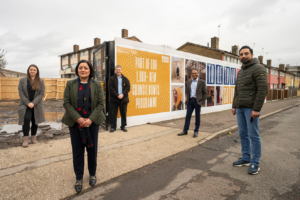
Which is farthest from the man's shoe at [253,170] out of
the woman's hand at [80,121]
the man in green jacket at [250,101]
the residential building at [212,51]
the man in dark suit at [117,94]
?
the residential building at [212,51]

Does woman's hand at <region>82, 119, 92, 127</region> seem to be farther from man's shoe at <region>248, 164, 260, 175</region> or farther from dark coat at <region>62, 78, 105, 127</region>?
man's shoe at <region>248, 164, 260, 175</region>

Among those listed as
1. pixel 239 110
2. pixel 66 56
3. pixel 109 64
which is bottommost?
pixel 239 110

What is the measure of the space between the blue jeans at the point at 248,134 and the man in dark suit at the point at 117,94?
3.68 metres

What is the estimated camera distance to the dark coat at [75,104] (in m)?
2.58

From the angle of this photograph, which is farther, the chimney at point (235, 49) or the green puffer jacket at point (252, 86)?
the chimney at point (235, 49)

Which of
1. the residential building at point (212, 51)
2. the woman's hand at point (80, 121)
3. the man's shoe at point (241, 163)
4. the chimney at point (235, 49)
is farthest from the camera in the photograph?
the chimney at point (235, 49)

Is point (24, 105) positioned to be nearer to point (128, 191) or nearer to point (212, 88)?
point (128, 191)

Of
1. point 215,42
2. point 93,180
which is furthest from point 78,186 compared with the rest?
point 215,42

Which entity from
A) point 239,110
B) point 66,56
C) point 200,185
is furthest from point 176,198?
point 66,56

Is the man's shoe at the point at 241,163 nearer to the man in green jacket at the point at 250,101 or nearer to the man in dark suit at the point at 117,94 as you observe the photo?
the man in green jacket at the point at 250,101

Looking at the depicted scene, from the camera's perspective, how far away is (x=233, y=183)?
2.94 metres

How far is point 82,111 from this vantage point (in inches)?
104

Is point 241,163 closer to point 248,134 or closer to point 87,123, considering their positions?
point 248,134

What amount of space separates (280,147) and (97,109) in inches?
186
